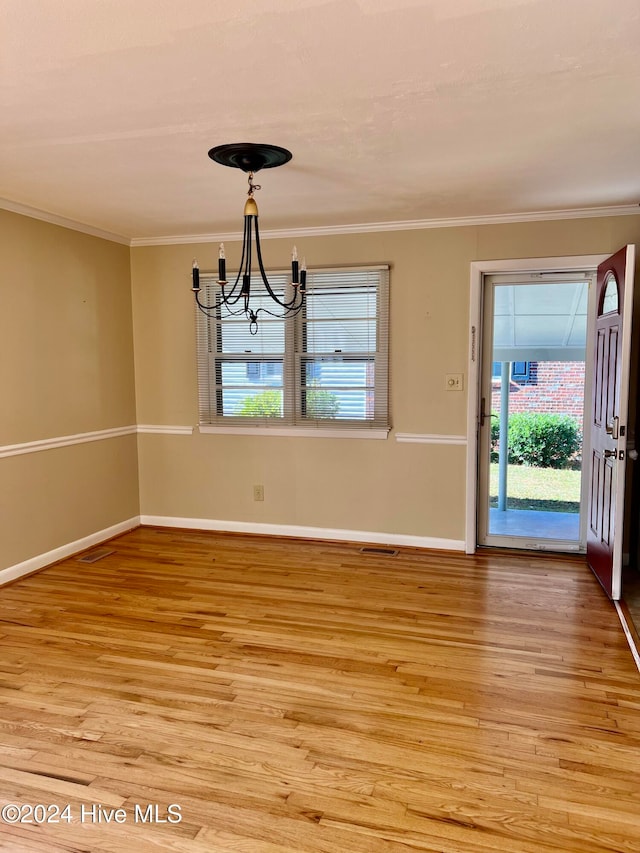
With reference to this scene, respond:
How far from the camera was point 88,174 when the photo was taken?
325 cm

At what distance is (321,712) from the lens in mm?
2498

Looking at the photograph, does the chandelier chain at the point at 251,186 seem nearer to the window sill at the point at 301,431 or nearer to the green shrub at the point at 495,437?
the window sill at the point at 301,431

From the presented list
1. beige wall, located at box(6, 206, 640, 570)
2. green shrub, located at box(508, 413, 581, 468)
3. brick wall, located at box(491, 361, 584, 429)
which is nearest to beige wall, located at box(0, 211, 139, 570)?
beige wall, located at box(6, 206, 640, 570)

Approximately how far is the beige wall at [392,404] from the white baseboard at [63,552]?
1.15 feet

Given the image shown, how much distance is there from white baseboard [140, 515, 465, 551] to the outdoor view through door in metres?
0.38

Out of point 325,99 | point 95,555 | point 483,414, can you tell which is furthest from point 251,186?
point 95,555

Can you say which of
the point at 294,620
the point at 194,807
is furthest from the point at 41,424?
the point at 194,807

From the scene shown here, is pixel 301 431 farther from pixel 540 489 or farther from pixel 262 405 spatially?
pixel 540 489

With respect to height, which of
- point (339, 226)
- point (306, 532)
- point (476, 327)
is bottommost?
point (306, 532)

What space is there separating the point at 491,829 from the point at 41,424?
3587 millimetres

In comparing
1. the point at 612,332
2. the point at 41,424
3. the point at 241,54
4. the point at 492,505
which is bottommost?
the point at 492,505

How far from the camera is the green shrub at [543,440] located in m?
4.50

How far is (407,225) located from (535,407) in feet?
5.39

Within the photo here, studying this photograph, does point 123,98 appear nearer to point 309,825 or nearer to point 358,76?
point 358,76
